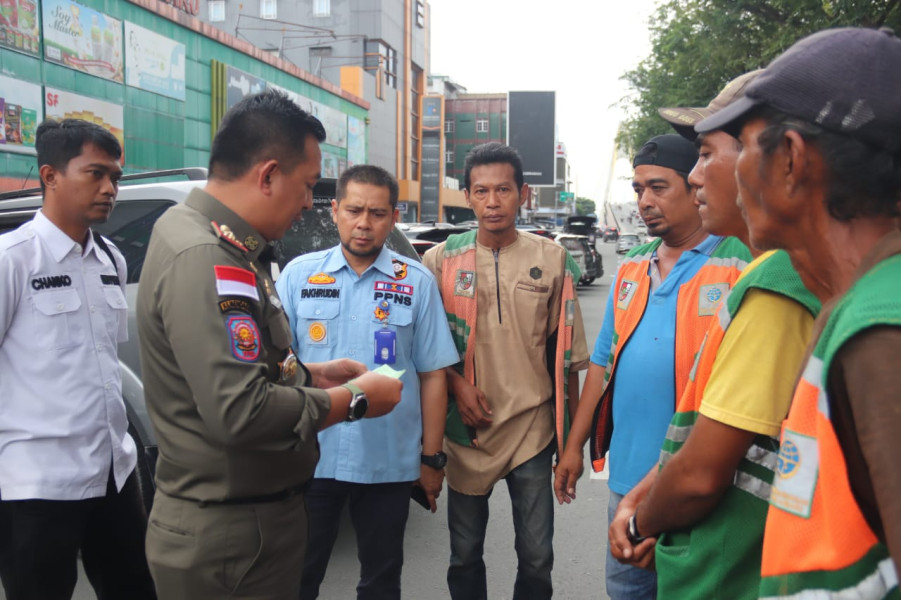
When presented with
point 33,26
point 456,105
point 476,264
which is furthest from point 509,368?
point 456,105

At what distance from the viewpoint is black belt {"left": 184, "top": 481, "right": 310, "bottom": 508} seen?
1.85 metres

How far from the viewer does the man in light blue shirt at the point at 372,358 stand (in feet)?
9.37

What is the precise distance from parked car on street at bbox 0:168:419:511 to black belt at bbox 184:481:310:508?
5.08 ft

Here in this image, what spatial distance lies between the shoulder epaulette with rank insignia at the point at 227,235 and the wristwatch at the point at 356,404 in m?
0.46

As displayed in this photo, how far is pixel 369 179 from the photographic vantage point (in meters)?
3.09

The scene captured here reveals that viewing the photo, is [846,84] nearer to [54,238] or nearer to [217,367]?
[217,367]

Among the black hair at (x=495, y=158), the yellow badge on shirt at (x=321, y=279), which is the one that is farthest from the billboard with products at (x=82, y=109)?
the yellow badge on shirt at (x=321, y=279)

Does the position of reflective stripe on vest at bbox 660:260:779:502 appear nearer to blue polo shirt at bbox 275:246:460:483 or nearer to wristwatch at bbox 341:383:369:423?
wristwatch at bbox 341:383:369:423

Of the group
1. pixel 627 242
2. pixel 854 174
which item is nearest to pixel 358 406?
pixel 854 174

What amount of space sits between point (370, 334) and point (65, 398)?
1.09 m

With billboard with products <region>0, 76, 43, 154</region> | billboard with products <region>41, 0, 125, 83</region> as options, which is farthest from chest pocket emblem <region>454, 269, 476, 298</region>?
billboard with products <region>41, 0, 125, 83</region>

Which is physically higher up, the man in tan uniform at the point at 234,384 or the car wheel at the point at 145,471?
the man in tan uniform at the point at 234,384

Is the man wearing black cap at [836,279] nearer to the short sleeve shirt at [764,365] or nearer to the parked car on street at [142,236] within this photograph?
the short sleeve shirt at [764,365]

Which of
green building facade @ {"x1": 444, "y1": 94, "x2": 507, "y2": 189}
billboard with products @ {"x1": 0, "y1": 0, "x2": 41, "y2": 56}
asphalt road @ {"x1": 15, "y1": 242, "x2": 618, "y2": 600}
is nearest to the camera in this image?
asphalt road @ {"x1": 15, "y1": 242, "x2": 618, "y2": 600}
